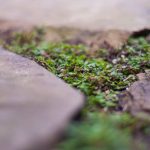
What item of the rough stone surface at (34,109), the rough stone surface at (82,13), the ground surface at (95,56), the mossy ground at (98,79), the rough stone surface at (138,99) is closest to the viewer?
the rough stone surface at (34,109)

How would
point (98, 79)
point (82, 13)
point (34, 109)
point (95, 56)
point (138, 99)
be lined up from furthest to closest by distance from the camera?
point (82, 13), point (95, 56), point (98, 79), point (138, 99), point (34, 109)

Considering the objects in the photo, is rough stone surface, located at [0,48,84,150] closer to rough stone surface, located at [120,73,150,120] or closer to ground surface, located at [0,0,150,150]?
ground surface, located at [0,0,150,150]

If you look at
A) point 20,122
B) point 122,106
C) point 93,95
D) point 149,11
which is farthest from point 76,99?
point 149,11

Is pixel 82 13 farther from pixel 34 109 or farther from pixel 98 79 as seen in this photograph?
pixel 34 109

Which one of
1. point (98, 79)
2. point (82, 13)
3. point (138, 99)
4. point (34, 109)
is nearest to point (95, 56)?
point (98, 79)

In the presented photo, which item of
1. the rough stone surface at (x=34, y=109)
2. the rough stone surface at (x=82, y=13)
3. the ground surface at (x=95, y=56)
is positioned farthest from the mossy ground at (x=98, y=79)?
the rough stone surface at (x=82, y=13)

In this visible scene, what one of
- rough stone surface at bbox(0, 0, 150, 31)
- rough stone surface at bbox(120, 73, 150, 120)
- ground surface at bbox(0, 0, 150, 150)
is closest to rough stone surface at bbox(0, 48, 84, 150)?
ground surface at bbox(0, 0, 150, 150)

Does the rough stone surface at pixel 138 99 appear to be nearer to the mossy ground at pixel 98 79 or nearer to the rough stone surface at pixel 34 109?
the mossy ground at pixel 98 79
